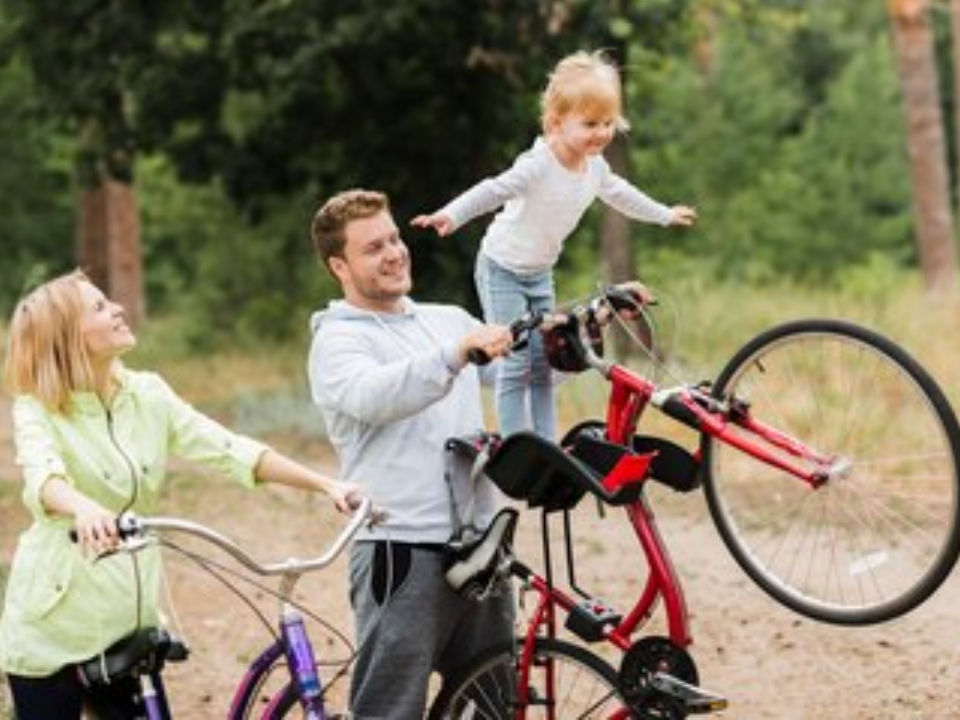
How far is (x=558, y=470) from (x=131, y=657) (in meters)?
1.07

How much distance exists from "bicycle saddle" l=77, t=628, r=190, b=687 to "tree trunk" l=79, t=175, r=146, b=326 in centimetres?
1983

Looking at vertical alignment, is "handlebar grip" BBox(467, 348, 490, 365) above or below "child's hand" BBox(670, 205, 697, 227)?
below

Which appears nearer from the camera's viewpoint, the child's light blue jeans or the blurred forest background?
the child's light blue jeans

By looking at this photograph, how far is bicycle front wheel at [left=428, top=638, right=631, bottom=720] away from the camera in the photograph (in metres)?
4.90

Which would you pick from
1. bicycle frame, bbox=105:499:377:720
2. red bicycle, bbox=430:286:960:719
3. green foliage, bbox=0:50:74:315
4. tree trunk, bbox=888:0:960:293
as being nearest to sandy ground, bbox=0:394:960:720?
bicycle frame, bbox=105:499:377:720

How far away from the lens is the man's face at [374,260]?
4863mm

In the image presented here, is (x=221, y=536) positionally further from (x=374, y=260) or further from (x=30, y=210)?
(x=30, y=210)

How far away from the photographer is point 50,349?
463 cm

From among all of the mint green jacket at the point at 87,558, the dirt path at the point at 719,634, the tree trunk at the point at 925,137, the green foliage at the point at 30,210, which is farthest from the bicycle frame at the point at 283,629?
the green foliage at the point at 30,210

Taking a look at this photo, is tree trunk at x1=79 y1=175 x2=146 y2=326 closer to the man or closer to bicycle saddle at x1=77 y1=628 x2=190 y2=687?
the man

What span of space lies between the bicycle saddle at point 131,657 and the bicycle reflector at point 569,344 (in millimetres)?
1173

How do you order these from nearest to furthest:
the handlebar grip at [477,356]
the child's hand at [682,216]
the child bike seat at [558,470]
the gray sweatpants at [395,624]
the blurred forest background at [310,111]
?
the handlebar grip at [477,356] → the child bike seat at [558,470] → the gray sweatpants at [395,624] → the child's hand at [682,216] → the blurred forest background at [310,111]

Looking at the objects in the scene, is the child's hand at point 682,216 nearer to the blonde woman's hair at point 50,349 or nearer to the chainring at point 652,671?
the chainring at point 652,671

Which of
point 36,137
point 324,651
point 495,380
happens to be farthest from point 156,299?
point 495,380
